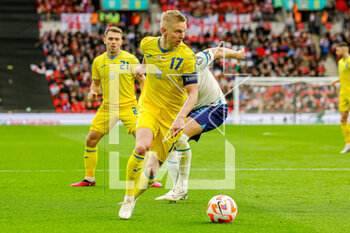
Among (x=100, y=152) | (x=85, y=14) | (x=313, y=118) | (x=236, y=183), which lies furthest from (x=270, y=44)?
(x=236, y=183)

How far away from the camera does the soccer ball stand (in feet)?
18.6

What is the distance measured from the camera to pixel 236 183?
866 centimetres

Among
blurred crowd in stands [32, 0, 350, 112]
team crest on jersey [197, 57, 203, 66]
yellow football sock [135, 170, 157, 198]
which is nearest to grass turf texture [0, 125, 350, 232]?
yellow football sock [135, 170, 157, 198]

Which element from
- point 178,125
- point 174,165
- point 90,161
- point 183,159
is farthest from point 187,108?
point 90,161

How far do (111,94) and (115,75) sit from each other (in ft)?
1.00

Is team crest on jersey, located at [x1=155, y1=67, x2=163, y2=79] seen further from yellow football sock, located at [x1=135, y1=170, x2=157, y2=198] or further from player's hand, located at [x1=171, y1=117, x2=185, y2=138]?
yellow football sock, located at [x1=135, y1=170, x2=157, y2=198]

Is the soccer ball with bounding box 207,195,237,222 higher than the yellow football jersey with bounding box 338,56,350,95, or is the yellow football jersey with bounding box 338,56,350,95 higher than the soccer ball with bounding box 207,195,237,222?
the yellow football jersey with bounding box 338,56,350,95

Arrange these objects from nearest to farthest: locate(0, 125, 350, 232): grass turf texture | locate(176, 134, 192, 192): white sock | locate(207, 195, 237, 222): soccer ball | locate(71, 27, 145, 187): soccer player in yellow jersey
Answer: locate(0, 125, 350, 232): grass turf texture
locate(207, 195, 237, 222): soccer ball
locate(176, 134, 192, 192): white sock
locate(71, 27, 145, 187): soccer player in yellow jersey

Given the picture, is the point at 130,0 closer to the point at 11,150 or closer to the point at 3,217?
the point at 11,150

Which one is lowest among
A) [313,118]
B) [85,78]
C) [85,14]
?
[313,118]

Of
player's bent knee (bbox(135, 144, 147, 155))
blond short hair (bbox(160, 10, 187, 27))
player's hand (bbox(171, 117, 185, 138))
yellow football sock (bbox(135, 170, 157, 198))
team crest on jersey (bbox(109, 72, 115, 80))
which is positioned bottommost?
yellow football sock (bbox(135, 170, 157, 198))

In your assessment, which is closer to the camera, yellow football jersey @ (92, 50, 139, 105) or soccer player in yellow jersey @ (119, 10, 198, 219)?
soccer player in yellow jersey @ (119, 10, 198, 219)

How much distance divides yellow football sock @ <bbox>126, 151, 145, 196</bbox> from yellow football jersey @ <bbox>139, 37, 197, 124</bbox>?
545 millimetres

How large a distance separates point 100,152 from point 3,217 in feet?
26.9
